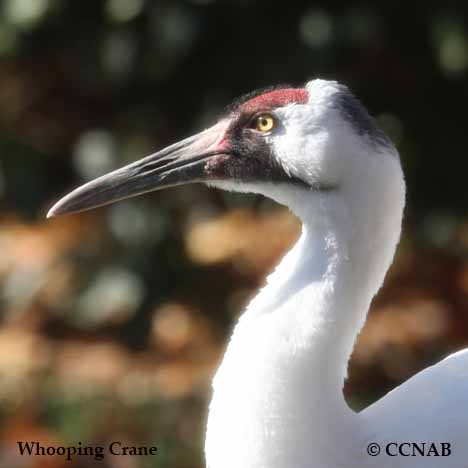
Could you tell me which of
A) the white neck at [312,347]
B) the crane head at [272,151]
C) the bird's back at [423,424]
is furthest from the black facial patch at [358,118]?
the bird's back at [423,424]

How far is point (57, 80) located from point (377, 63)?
1.85 meters

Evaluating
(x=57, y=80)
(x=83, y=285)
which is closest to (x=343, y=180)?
(x=83, y=285)

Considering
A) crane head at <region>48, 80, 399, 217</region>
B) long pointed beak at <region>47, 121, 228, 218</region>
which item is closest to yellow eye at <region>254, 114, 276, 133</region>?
crane head at <region>48, 80, 399, 217</region>

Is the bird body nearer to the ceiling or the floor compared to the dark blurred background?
nearer to the floor

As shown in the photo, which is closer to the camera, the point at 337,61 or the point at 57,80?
the point at 337,61

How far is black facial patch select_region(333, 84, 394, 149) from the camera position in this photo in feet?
10.2

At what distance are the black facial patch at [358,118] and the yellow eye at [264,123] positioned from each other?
0.19 m

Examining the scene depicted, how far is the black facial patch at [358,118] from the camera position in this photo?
312 cm

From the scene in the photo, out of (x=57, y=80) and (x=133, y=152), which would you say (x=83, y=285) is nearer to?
(x=133, y=152)

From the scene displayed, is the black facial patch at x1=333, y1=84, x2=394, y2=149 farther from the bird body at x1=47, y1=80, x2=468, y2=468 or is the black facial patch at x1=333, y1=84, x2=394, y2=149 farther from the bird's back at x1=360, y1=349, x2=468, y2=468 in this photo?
the bird's back at x1=360, y1=349, x2=468, y2=468

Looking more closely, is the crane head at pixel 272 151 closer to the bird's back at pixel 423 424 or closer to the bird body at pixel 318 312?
the bird body at pixel 318 312

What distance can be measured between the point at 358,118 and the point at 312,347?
57 cm

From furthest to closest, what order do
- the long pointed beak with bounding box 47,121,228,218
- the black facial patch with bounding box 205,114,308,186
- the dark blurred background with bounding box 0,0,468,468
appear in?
the dark blurred background with bounding box 0,0,468,468 < the long pointed beak with bounding box 47,121,228,218 < the black facial patch with bounding box 205,114,308,186

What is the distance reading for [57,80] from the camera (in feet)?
23.9
